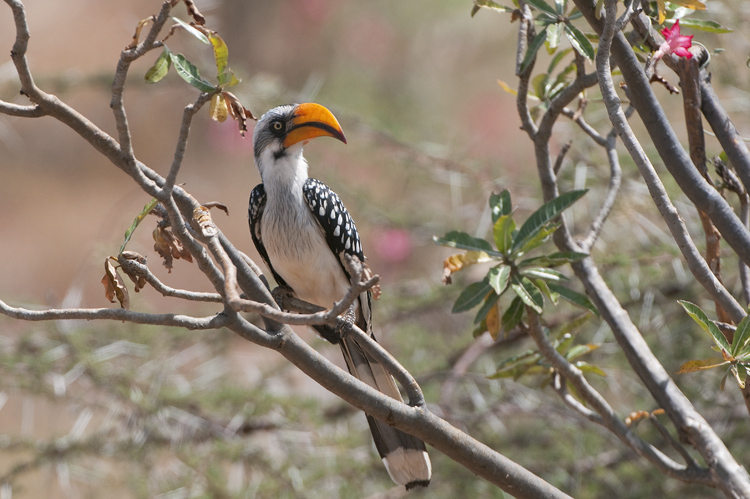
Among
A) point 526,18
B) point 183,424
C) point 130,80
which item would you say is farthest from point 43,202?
point 526,18

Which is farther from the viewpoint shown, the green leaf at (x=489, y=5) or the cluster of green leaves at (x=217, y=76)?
the green leaf at (x=489, y=5)

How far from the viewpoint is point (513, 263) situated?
6.89ft

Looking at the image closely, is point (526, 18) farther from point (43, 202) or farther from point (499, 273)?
point (43, 202)

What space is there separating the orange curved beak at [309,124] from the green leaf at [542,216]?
0.89 metres

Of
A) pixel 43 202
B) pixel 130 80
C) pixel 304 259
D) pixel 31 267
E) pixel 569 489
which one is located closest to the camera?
pixel 304 259

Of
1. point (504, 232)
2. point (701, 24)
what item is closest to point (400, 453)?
point (504, 232)

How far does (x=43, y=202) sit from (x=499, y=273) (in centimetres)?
1165

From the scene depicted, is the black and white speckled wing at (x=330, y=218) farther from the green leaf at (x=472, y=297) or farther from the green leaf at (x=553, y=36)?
the green leaf at (x=553, y=36)

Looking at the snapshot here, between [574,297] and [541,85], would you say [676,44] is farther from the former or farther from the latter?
[574,297]

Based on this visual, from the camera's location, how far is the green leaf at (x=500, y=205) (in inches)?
85.7

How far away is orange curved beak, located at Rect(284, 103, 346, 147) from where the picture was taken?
269 cm

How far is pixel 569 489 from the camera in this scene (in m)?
3.76

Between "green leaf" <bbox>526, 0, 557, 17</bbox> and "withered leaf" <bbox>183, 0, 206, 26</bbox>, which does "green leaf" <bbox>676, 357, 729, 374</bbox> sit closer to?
"green leaf" <bbox>526, 0, 557, 17</bbox>

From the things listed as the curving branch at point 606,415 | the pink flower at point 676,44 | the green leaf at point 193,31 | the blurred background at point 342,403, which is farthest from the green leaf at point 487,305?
the blurred background at point 342,403
